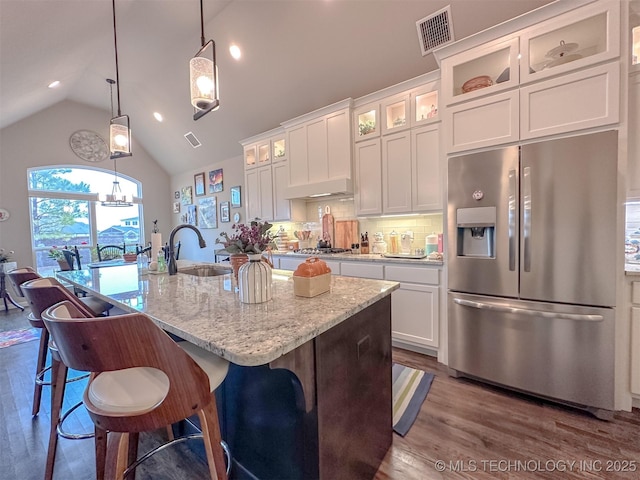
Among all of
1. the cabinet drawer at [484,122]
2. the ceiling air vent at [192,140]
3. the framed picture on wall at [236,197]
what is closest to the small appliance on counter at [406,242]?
the cabinet drawer at [484,122]

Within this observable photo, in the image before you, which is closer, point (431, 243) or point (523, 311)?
point (523, 311)

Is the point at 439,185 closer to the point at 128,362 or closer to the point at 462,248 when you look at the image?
the point at 462,248

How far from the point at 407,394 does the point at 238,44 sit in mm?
4115

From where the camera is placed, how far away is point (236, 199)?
549cm

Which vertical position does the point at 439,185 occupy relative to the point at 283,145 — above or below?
below

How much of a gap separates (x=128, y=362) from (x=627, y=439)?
8.52 ft

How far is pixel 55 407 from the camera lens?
1.37m

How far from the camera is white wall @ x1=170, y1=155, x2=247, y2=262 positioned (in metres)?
5.44

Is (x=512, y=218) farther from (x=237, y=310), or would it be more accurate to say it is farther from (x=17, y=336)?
(x=17, y=336)

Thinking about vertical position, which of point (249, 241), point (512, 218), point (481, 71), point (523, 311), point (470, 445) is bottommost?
point (470, 445)

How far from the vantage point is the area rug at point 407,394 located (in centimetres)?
179

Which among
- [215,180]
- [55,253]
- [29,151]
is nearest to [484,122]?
[215,180]

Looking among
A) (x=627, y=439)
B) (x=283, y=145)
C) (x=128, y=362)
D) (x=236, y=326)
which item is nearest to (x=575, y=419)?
(x=627, y=439)

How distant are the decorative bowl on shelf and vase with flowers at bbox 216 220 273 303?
2.20m
